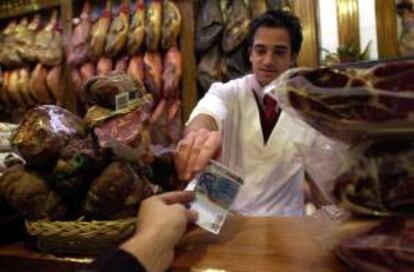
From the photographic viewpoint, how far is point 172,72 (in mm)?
2512

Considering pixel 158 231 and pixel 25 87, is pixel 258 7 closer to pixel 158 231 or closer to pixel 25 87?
pixel 25 87

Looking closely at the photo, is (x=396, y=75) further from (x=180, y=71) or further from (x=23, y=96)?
(x=23, y=96)

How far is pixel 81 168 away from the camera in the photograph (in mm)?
692

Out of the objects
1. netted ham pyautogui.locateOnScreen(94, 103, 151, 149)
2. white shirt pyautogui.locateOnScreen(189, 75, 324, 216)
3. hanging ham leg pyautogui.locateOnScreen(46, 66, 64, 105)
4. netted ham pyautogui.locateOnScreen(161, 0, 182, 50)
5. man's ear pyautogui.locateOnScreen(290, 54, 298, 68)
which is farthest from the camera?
hanging ham leg pyautogui.locateOnScreen(46, 66, 64, 105)

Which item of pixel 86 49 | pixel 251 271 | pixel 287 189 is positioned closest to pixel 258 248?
pixel 251 271

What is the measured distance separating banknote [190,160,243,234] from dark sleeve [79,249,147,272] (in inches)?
6.6

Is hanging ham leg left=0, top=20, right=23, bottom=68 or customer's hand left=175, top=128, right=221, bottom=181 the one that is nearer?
customer's hand left=175, top=128, right=221, bottom=181

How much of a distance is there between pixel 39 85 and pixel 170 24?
0.92 m

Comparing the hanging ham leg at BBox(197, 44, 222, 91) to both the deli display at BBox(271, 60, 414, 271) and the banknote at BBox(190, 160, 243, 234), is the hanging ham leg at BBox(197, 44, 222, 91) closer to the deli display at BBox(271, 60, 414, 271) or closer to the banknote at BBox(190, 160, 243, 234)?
the banknote at BBox(190, 160, 243, 234)

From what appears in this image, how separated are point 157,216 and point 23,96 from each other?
8.34 feet

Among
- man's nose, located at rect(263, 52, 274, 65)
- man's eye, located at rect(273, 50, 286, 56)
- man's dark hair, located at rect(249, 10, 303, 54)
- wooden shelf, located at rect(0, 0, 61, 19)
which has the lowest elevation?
man's nose, located at rect(263, 52, 274, 65)

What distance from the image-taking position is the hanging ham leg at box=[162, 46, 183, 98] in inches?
99.0

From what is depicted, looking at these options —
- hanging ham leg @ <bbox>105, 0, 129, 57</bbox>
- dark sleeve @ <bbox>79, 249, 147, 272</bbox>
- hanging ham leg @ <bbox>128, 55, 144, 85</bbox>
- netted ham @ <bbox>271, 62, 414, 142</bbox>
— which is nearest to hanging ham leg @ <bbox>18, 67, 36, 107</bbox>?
hanging ham leg @ <bbox>105, 0, 129, 57</bbox>

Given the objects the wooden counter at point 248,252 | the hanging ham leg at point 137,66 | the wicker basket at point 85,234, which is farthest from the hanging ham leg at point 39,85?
the wicker basket at point 85,234
